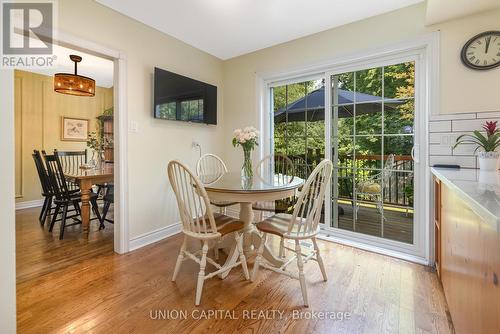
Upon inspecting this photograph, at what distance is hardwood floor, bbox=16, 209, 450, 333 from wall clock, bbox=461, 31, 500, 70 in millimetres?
1719

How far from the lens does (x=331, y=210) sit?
2.77m

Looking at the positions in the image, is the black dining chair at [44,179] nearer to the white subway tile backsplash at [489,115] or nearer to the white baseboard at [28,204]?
the white baseboard at [28,204]

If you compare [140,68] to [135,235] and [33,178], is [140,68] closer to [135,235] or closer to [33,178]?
[135,235]

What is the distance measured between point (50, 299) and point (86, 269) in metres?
0.41

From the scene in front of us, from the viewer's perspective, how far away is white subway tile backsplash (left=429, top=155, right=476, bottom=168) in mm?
1895

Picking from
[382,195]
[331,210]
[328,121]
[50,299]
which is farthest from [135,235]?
[382,195]

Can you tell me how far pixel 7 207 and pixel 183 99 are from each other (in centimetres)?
223

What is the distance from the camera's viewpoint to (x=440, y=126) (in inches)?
79.7

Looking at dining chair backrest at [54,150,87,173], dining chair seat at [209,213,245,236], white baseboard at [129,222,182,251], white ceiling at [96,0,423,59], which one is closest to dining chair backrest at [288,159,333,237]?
dining chair seat at [209,213,245,236]

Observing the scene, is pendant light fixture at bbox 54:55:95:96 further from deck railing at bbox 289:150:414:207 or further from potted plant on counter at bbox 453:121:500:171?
potted plant on counter at bbox 453:121:500:171

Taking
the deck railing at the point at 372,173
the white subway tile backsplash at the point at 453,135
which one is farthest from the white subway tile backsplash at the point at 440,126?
the deck railing at the point at 372,173

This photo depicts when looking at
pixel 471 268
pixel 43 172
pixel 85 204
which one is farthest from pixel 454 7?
pixel 43 172

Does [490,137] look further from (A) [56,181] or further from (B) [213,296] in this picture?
(A) [56,181]

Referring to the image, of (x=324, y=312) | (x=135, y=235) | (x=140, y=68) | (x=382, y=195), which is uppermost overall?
(x=140, y=68)
